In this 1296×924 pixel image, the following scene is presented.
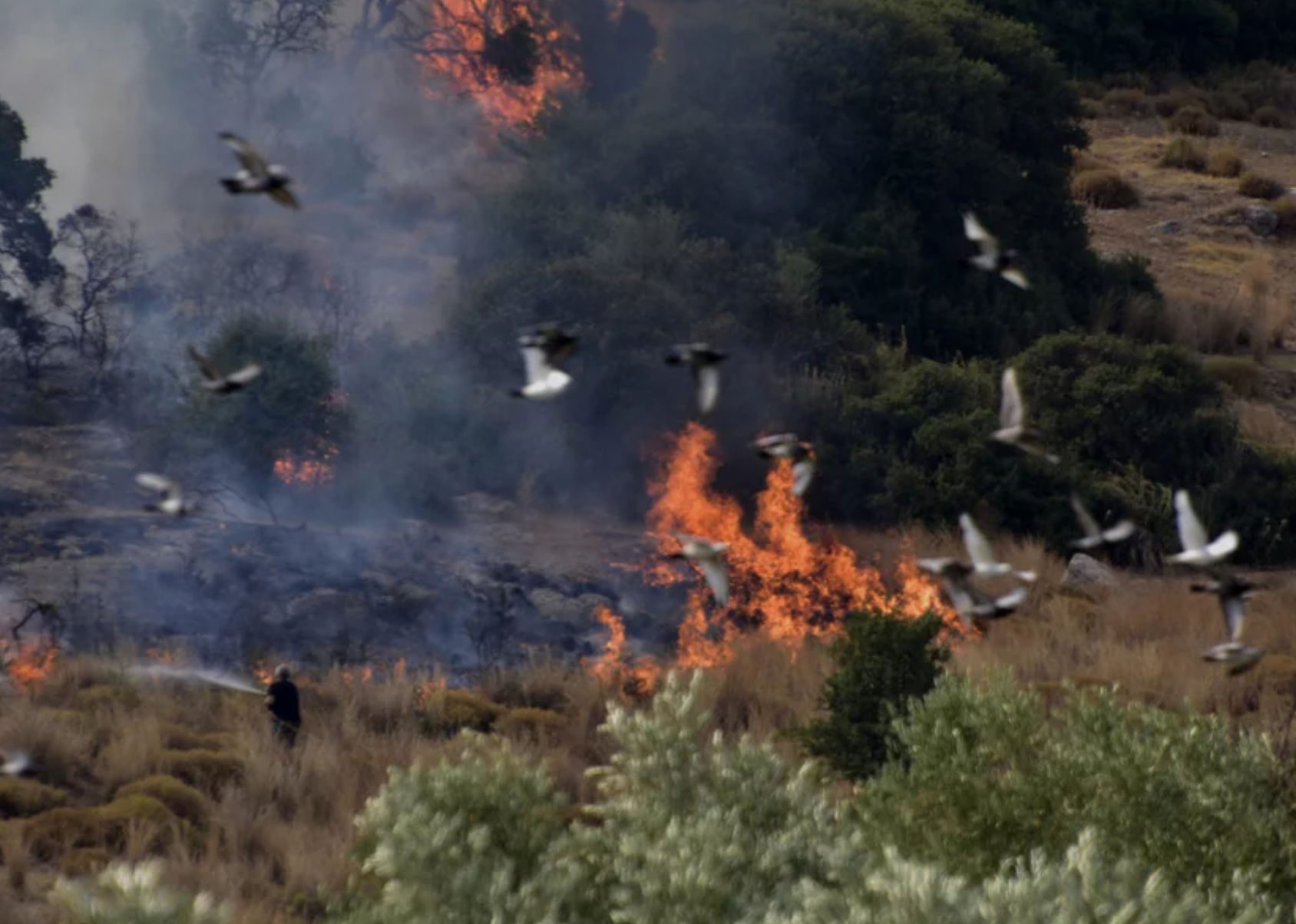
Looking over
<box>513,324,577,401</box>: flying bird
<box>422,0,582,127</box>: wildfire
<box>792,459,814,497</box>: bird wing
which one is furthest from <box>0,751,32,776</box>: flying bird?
<box>422,0,582,127</box>: wildfire

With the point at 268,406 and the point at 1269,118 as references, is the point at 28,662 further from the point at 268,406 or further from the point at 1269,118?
the point at 1269,118

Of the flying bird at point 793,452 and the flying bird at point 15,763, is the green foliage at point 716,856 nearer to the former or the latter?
the flying bird at point 793,452

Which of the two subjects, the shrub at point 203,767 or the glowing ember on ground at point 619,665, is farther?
the glowing ember on ground at point 619,665

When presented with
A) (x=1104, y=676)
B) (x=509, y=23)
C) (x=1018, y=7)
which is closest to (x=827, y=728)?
(x=1104, y=676)

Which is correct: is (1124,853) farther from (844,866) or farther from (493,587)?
(493,587)

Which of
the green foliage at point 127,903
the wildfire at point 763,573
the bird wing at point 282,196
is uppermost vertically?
the bird wing at point 282,196

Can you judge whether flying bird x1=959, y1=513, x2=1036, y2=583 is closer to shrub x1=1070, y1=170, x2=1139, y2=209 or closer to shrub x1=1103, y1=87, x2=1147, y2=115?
shrub x1=1070, y1=170, x2=1139, y2=209

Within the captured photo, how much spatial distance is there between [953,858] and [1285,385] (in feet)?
66.4

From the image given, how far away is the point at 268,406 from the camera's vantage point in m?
19.8

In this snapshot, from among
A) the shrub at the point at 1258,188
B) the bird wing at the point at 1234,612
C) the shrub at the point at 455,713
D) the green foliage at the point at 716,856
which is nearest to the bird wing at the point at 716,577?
the green foliage at the point at 716,856

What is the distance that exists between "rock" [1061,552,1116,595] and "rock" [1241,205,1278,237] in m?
16.3

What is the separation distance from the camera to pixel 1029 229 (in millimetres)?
28562

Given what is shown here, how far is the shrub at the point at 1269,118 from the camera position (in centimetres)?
4134

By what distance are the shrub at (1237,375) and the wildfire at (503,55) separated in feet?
33.5
